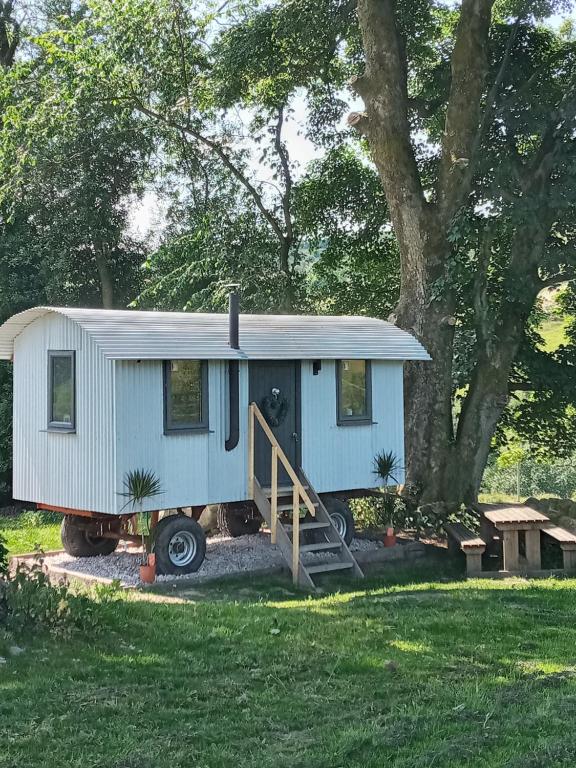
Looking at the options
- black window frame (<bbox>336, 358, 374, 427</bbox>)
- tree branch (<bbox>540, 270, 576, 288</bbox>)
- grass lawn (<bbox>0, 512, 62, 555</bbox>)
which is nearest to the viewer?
black window frame (<bbox>336, 358, 374, 427</bbox>)

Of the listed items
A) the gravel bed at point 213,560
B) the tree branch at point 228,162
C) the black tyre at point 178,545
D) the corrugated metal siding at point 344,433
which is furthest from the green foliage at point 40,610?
the tree branch at point 228,162

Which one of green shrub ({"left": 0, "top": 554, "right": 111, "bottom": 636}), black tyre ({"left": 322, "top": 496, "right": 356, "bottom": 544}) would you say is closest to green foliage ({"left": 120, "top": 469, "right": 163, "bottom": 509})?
green shrub ({"left": 0, "top": 554, "right": 111, "bottom": 636})

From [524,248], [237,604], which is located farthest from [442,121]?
[237,604]

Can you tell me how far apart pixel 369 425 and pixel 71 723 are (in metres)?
A: 9.51

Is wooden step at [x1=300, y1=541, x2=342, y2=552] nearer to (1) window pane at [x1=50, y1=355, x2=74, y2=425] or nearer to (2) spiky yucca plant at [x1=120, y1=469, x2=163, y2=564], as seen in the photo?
(2) spiky yucca plant at [x1=120, y1=469, x2=163, y2=564]

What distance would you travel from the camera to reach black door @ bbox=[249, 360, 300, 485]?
531 inches

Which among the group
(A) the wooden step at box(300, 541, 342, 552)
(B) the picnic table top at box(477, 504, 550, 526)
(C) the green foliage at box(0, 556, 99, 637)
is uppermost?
(B) the picnic table top at box(477, 504, 550, 526)

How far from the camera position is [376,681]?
7305mm

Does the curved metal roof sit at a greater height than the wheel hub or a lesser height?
greater

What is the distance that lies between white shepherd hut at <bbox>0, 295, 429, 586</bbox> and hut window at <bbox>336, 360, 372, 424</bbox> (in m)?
0.02

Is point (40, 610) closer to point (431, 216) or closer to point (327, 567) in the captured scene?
point (327, 567)

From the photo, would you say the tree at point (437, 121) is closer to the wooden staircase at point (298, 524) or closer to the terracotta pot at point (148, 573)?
the wooden staircase at point (298, 524)

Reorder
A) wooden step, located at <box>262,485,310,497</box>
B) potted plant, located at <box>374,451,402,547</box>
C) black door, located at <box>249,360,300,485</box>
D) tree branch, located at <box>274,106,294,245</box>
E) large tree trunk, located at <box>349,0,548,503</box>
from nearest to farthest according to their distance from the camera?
1. wooden step, located at <box>262,485,310,497</box>
2. black door, located at <box>249,360,300,485</box>
3. potted plant, located at <box>374,451,402,547</box>
4. large tree trunk, located at <box>349,0,548,503</box>
5. tree branch, located at <box>274,106,294,245</box>

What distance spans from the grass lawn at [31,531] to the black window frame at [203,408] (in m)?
3.34
